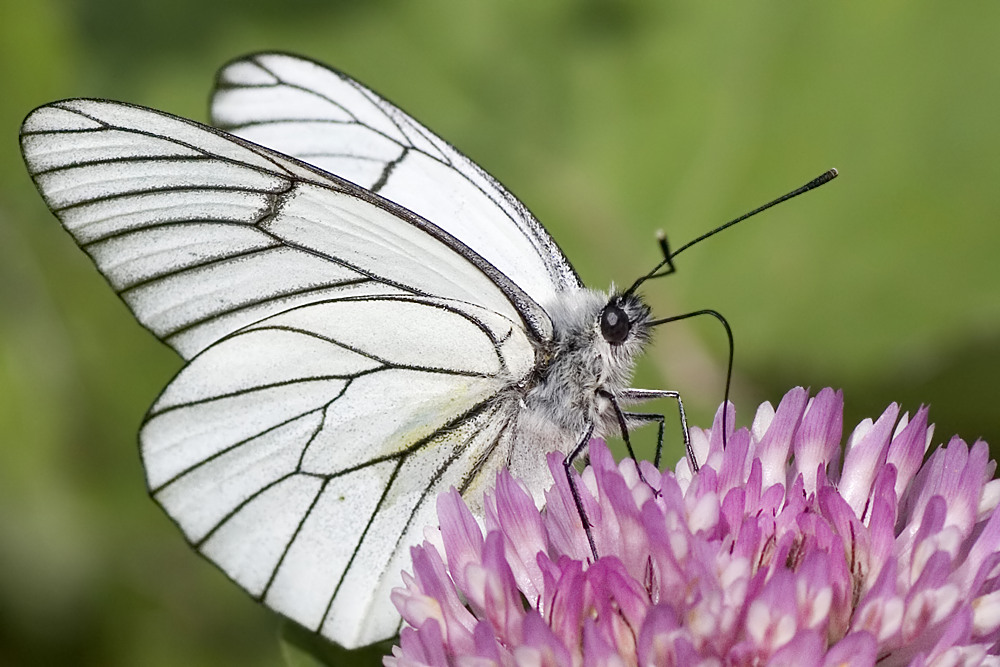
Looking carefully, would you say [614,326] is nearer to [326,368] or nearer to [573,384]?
[573,384]

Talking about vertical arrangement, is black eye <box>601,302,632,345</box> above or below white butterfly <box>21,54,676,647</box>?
above

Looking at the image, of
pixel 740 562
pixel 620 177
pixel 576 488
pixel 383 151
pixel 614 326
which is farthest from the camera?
pixel 620 177

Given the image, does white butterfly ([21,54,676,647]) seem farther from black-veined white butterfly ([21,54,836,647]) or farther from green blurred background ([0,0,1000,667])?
green blurred background ([0,0,1000,667])

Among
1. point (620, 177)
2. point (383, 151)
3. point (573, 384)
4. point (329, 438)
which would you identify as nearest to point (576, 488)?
point (573, 384)

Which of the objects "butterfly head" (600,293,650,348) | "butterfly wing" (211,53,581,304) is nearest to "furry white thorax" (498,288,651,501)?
"butterfly head" (600,293,650,348)

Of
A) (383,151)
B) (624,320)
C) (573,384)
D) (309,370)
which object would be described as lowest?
(309,370)

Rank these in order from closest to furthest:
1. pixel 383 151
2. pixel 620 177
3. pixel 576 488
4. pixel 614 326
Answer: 1. pixel 576 488
2. pixel 614 326
3. pixel 383 151
4. pixel 620 177
